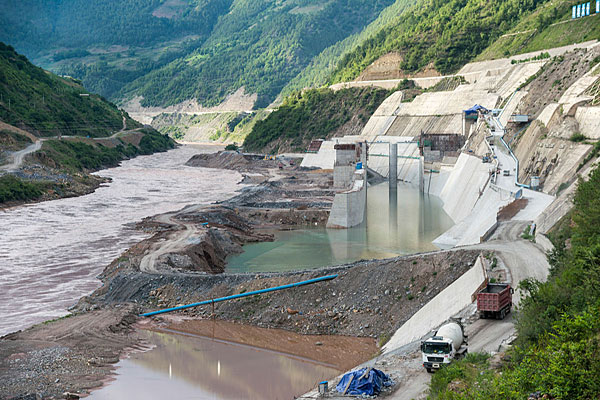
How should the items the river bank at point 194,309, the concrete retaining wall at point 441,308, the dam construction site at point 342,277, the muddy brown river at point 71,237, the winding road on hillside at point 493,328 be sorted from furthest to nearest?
the muddy brown river at point 71,237
the river bank at point 194,309
the concrete retaining wall at point 441,308
the dam construction site at point 342,277
the winding road on hillside at point 493,328

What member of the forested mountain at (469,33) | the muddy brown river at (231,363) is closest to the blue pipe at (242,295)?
the muddy brown river at (231,363)

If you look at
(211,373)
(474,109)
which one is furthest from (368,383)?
(474,109)

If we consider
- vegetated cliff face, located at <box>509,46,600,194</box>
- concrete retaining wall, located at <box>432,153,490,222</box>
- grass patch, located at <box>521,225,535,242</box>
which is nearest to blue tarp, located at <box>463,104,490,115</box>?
concrete retaining wall, located at <box>432,153,490,222</box>

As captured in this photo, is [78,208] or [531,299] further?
[78,208]

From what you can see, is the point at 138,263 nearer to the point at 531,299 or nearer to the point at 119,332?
the point at 119,332

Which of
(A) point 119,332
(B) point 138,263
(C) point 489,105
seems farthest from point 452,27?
(A) point 119,332

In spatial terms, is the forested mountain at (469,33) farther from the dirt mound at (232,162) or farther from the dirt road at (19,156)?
the dirt road at (19,156)
